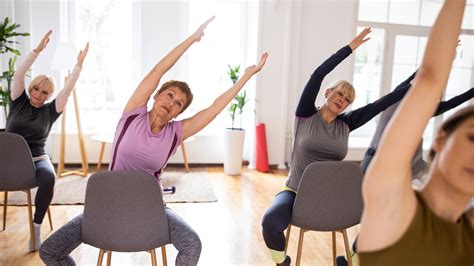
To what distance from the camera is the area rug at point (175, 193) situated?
4035 mm

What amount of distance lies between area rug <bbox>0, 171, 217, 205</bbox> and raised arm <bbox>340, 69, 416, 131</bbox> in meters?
2.14

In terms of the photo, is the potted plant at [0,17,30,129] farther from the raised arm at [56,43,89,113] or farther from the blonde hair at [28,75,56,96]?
the raised arm at [56,43,89,113]

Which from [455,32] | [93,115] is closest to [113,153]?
[455,32]

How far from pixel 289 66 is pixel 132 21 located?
7.48 feet

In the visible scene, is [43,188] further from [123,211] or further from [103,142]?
[103,142]

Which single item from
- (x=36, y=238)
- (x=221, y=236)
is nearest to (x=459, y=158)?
(x=221, y=236)

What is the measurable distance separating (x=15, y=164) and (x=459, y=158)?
8.68ft

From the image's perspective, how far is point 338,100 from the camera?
2.37 metres

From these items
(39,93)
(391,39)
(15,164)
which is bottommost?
(15,164)

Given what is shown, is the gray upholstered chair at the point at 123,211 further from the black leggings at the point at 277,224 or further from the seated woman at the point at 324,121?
the seated woman at the point at 324,121

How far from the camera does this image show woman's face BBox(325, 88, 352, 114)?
2371 mm

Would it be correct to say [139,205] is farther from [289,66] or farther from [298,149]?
[289,66]

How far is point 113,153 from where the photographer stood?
203 cm

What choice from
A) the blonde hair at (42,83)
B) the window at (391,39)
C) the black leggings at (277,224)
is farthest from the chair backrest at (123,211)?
the window at (391,39)
